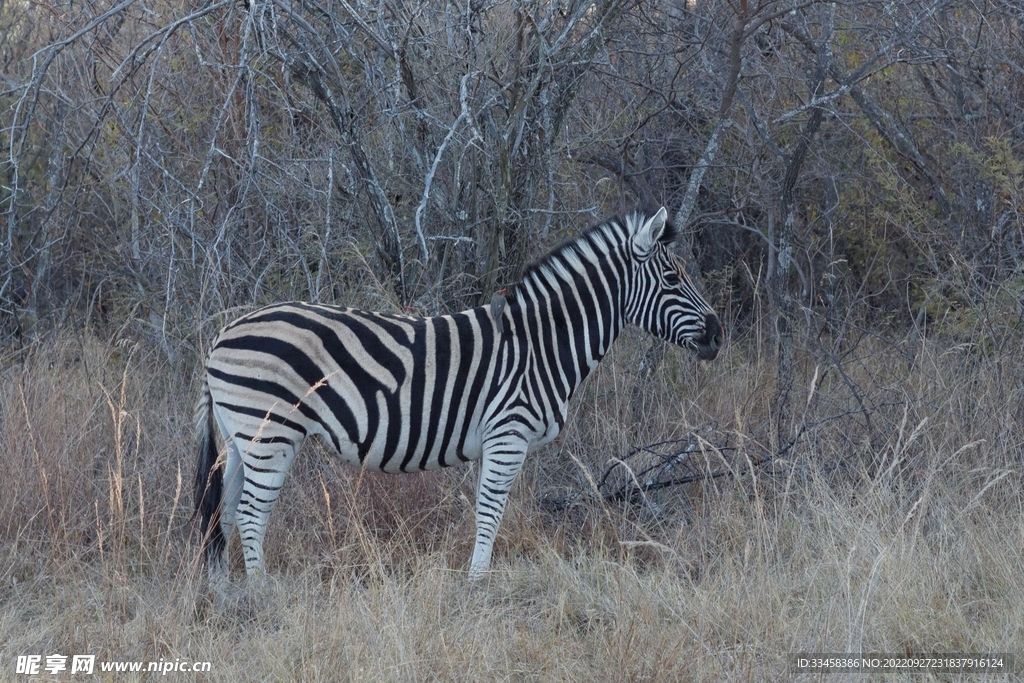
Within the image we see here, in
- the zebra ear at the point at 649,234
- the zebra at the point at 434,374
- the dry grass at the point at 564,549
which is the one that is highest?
the zebra ear at the point at 649,234

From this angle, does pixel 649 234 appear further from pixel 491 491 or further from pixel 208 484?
pixel 208 484

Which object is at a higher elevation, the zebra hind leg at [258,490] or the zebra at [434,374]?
the zebra at [434,374]

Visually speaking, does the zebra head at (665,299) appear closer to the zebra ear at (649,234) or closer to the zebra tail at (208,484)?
the zebra ear at (649,234)

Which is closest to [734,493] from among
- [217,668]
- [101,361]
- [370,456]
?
[370,456]

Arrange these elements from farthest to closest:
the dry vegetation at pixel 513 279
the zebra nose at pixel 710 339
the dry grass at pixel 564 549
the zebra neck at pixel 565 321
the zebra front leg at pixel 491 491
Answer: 1. the zebra nose at pixel 710 339
2. the zebra neck at pixel 565 321
3. the zebra front leg at pixel 491 491
4. the dry vegetation at pixel 513 279
5. the dry grass at pixel 564 549

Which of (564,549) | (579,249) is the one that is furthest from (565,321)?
(564,549)

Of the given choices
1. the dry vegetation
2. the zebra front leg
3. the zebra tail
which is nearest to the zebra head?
the dry vegetation

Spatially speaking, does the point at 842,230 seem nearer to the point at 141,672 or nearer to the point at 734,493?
the point at 734,493

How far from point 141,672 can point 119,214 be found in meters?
5.04

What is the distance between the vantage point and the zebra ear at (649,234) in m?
4.76

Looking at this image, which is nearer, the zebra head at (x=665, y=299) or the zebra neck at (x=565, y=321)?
the zebra neck at (x=565, y=321)

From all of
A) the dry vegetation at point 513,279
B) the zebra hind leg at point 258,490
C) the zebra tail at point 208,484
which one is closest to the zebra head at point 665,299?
the dry vegetation at point 513,279

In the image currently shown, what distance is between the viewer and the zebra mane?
15.8 feet

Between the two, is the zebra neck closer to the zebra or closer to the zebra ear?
the zebra
